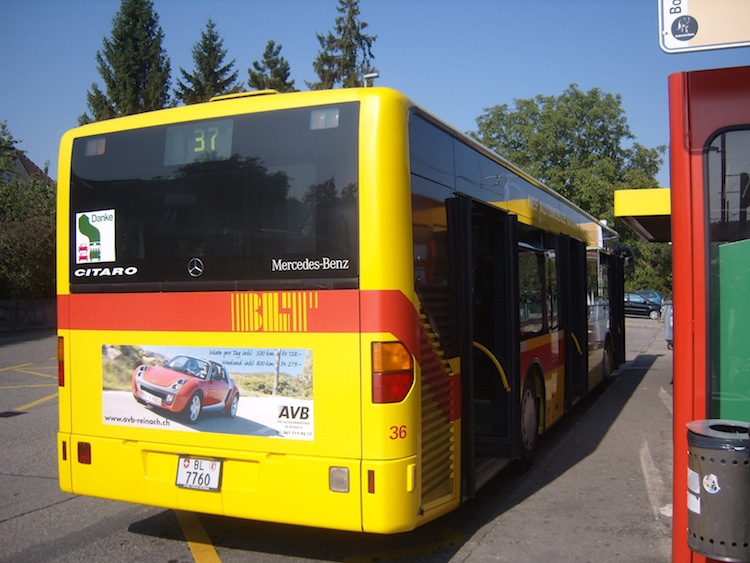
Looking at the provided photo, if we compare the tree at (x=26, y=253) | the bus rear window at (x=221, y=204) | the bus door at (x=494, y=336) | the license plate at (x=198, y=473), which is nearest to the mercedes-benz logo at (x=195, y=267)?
the bus rear window at (x=221, y=204)

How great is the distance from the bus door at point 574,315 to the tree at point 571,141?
35.0m

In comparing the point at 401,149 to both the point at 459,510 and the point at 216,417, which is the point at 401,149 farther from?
the point at 459,510

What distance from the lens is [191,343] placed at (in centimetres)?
471

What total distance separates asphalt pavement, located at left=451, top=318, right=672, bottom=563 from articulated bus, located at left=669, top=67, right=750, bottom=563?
1517 mm

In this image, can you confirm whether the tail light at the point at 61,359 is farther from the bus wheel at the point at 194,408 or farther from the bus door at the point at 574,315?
the bus door at the point at 574,315

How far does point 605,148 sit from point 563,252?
131 feet

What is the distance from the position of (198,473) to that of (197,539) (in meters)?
0.97

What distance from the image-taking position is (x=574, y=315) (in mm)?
9859

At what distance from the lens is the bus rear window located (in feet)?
14.4

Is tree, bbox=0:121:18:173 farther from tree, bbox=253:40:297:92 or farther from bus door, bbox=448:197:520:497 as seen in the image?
bus door, bbox=448:197:520:497

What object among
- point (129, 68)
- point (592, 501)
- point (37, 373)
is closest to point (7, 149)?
point (129, 68)

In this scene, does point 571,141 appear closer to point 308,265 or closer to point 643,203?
point 643,203

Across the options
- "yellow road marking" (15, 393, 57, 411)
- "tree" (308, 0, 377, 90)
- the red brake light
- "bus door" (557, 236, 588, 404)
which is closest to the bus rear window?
the red brake light

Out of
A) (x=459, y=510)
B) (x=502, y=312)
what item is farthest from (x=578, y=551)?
(x=502, y=312)
